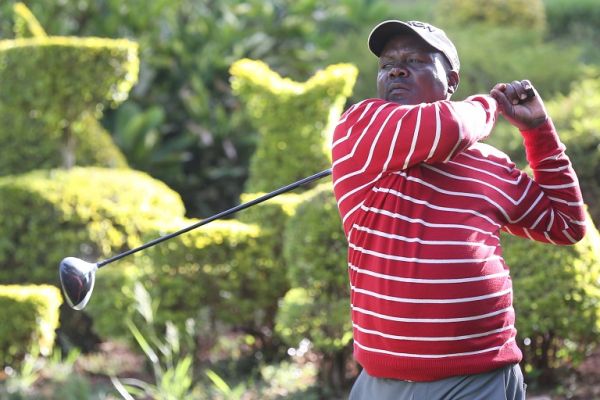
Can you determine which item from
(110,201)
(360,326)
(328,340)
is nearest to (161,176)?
(110,201)

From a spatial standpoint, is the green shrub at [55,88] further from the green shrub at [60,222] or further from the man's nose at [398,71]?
the man's nose at [398,71]

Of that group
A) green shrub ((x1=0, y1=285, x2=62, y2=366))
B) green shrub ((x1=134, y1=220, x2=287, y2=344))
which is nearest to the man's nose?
green shrub ((x1=134, y1=220, x2=287, y2=344))

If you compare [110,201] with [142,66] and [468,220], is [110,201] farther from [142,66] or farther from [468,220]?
[468,220]

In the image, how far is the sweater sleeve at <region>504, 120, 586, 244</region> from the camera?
3111 millimetres

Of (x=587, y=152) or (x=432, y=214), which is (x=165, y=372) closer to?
(x=587, y=152)

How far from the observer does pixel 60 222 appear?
7.71 meters

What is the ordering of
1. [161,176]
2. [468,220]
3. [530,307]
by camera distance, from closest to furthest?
[468,220], [530,307], [161,176]

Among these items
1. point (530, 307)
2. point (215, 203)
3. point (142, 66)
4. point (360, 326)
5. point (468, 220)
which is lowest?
point (215, 203)

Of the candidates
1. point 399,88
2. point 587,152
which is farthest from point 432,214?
point 587,152

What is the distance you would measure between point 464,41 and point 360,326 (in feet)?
30.2

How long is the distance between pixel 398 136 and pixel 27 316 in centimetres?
454

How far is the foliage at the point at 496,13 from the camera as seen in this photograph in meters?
14.0

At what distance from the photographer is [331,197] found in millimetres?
5758

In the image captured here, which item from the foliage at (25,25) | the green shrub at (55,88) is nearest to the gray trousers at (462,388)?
the green shrub at (55,88)
